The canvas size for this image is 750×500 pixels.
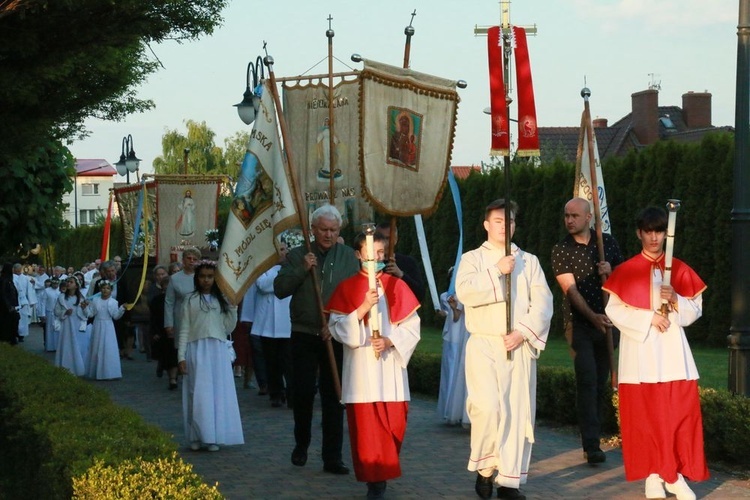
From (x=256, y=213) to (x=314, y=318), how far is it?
1.14 metres

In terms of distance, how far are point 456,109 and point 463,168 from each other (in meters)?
81.1

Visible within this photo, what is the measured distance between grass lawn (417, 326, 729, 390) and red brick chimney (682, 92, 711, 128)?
119 ft

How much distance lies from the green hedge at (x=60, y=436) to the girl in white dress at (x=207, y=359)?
1.06 m

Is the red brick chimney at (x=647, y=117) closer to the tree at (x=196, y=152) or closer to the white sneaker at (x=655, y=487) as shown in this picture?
the tree at (x=196, y=152)

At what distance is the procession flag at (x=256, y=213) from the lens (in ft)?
32.9

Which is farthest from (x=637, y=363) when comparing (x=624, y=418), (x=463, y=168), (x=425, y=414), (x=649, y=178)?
(x=463, y=168)

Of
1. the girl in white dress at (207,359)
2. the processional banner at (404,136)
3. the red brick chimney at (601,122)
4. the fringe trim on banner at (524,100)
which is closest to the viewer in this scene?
the fringe trim on banner at (524,100)

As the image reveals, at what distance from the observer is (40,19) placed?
9.63 m

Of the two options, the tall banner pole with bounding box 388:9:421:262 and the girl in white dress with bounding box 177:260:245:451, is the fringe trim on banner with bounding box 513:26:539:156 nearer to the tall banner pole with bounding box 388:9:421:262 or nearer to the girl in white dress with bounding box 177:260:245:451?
the tall banner pole with bounding box 388:9:421:262

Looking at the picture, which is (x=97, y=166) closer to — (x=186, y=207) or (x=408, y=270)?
(x=186, y=207)

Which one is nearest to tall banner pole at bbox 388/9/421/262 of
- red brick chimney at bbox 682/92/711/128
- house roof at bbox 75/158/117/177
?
red brick chimney at bbox 682/92/711/128

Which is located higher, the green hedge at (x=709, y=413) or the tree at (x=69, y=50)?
the tree at (x=69, y=50)

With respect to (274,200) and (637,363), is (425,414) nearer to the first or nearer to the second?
(274,200)

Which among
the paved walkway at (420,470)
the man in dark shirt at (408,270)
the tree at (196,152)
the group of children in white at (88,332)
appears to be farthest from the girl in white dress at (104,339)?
the tree at (196,152)
